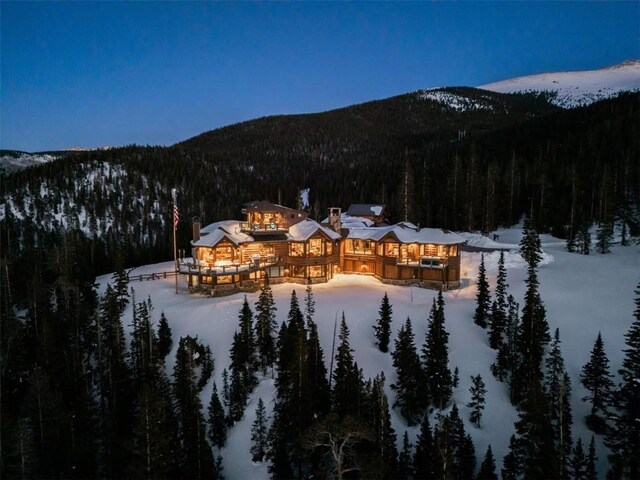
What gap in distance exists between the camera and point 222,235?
4216cm

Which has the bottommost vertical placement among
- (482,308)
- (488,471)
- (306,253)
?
(488,471)

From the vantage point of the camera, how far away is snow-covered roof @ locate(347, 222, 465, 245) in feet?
141

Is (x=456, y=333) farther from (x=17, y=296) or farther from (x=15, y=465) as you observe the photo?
(x=17, y=296)

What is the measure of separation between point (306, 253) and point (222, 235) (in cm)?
944

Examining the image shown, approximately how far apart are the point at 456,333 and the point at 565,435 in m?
11.0

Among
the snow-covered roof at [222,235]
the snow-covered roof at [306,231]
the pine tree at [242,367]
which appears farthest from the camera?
the snow-covered roof at [306,231]

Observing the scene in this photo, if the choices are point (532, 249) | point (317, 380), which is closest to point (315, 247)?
point (317, 380)

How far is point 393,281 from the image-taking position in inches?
1747

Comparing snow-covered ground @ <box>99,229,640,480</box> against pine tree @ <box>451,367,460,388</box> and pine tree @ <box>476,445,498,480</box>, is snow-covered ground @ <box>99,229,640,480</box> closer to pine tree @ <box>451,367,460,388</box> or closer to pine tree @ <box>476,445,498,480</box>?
pine tree @ <box>451,367,460,388</box>

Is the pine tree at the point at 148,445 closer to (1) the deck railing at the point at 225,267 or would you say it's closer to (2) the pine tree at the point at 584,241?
(1) the deck railing at the point at 225,267

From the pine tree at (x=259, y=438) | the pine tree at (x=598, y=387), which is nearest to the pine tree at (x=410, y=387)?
the pine tree at (x=259, y=438)

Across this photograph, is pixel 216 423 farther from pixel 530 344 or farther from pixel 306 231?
pixel 306 231

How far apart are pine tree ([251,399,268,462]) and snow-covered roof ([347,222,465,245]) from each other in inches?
998

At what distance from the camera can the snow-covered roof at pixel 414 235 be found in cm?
4297
